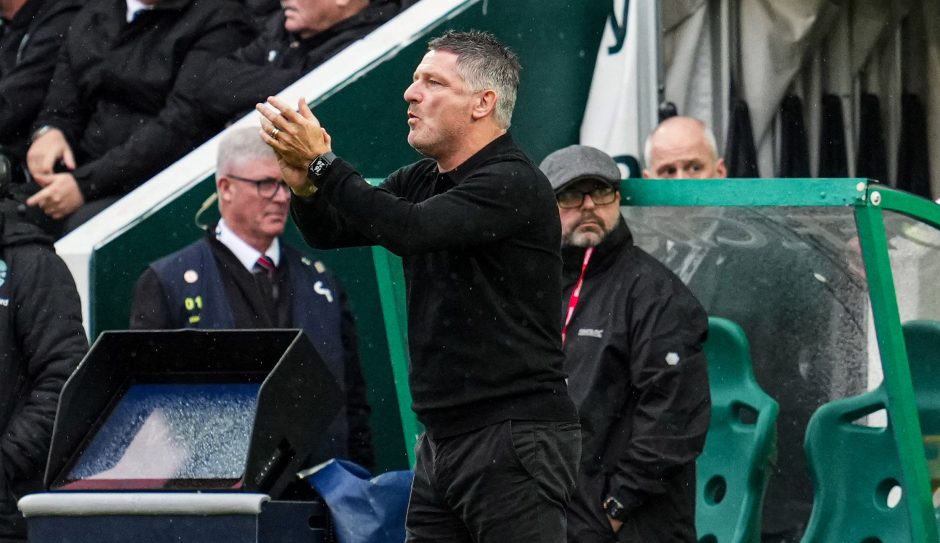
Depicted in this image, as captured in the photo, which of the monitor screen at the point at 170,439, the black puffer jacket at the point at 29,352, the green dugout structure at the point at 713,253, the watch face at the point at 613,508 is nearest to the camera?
the monitor screen at the point at 170,439

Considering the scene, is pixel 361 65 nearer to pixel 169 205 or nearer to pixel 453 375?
pixel 169 205

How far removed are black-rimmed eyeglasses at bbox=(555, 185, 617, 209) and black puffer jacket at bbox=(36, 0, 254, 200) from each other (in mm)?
2191

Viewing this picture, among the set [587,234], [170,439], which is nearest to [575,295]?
[587,234]

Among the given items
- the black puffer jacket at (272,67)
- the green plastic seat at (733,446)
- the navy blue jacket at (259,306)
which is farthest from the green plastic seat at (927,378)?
the black puffer jacket at (272,67)

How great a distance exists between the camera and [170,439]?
512 cm

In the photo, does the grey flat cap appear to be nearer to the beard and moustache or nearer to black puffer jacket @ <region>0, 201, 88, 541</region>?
the beard and moustache

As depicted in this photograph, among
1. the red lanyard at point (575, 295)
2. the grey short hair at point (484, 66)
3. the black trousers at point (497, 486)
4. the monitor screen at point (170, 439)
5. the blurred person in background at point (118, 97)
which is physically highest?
the blurred person in background at point (118, 97)

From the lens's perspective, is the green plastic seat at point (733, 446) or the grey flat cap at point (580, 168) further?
the green plastic seat at point (733, 446)

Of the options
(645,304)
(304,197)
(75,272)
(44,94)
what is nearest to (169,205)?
(75,272)

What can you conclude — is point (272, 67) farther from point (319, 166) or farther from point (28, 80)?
point (319, 166)

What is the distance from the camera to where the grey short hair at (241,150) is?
6441 mm

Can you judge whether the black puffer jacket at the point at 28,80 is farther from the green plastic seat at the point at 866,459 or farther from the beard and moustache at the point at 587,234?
the green plastic seat at the point at 866,459

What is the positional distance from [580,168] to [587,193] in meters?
0.09

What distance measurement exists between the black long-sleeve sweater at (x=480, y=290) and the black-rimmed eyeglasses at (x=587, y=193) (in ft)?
4.91
